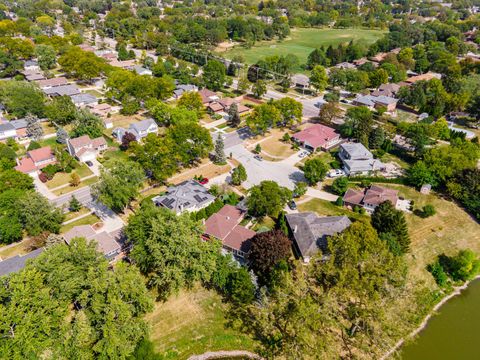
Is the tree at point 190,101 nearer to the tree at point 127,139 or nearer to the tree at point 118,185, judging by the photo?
the tree at point 127,139

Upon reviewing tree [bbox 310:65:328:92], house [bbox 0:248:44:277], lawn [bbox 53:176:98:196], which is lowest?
lawn [bbox 53:176:98:196]

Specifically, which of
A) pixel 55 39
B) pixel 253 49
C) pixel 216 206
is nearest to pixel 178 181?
pixel 216 206

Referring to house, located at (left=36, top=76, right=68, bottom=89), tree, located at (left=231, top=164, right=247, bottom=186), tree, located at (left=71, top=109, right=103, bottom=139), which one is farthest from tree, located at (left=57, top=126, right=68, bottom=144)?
tree, located at (left=231, top=164, right=247, bottom=186)

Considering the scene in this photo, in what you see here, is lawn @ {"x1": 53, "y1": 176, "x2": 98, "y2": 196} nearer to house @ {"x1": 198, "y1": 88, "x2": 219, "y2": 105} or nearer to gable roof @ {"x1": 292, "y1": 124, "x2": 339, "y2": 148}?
house @ {"x1": 198, "y1": 88, "x2": 219, "y2": 105}

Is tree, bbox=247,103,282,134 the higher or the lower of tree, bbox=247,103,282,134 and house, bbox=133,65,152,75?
the higher

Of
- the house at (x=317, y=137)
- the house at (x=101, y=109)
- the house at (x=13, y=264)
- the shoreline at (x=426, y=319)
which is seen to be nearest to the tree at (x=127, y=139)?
the house at (x=101, y=109)

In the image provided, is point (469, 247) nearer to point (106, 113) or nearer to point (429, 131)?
point (429, 131)
